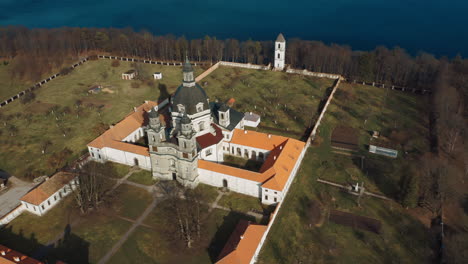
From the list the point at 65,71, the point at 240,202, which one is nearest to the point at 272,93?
the point at 240,202

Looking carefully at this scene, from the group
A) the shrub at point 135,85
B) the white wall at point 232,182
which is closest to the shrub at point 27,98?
the shrub at point 135,85

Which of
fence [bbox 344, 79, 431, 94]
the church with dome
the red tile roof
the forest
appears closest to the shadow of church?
the church with dome

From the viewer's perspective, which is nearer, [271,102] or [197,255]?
[197,255]

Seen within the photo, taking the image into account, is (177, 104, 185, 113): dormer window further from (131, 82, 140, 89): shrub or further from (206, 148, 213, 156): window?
(131, 82, 140, 89): shrub

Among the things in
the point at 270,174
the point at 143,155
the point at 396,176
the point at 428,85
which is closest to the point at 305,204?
the point at 270,174

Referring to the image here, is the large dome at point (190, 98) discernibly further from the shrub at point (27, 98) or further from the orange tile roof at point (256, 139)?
the shrub at point (27, 98)

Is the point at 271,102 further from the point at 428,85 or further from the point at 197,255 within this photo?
the point at 197,255
